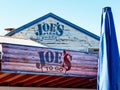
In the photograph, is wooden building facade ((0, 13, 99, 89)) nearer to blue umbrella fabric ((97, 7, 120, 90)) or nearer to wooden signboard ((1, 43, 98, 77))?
wooden signboard ((1, 43, 98, 77))

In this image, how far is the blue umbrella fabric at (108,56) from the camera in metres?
6.99

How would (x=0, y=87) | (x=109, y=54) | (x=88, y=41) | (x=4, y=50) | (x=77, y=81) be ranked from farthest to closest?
(x=88, y=41) < (x=77, y=81) < (x=0, y=87) < (x=4, y=50) < (x=109, y=54)

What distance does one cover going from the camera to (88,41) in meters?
17.8

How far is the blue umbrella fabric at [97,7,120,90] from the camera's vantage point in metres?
6.99

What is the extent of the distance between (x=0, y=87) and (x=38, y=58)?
162 cm

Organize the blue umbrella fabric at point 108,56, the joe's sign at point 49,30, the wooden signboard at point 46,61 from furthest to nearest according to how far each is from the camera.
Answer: the joe's sign at point 49,30 < the wooden signboard at point 46,61 < the blue umbrella fabric at point 108,56

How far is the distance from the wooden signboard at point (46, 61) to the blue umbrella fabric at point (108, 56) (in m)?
2.39

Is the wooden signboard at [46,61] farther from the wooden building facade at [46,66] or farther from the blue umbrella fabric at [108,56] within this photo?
the blue umbrella fabric at [108,56]

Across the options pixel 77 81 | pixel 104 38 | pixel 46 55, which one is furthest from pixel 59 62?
pixel 104 38

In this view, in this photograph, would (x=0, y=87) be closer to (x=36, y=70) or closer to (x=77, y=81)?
(x=36, y=70)

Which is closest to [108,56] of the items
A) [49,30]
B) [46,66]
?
[46,66]

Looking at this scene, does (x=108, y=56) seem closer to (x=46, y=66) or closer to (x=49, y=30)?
(x=46, y=66)

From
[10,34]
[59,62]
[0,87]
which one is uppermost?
[10,34]

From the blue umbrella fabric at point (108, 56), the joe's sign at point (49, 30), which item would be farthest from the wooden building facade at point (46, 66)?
the joe's sign at point (49, 30)
